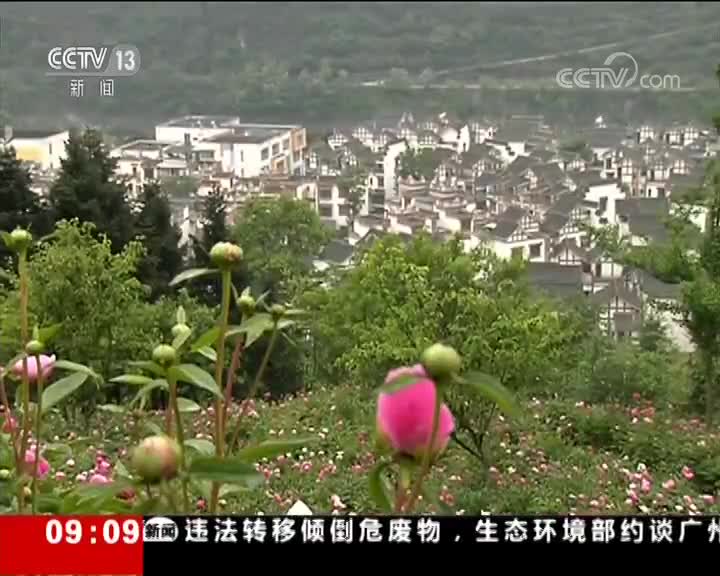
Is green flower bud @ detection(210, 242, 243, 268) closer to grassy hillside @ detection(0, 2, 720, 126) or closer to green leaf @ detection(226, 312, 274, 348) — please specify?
green leaf @ detection(226, 312, 274, 348)

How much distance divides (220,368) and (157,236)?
119 inches

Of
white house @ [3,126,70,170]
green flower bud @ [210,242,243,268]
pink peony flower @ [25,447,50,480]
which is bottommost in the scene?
pink peony flower @ [25,447,50,480]

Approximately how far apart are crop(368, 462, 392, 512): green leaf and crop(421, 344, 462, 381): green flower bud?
0.16ft

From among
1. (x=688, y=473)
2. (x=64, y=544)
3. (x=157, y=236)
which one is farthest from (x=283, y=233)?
(x=64, y=544)

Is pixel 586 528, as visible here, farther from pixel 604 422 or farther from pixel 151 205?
pixel 151 205

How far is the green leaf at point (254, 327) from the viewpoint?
36cm

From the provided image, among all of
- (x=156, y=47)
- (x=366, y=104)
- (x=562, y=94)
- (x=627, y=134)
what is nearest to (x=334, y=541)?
(x=156, y=47)

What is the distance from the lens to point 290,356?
327 cm

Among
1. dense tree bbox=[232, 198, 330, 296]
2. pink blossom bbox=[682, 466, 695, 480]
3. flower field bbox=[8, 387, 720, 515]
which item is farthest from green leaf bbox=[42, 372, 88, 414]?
dense tree bbox=[232, 198, 330, 296]

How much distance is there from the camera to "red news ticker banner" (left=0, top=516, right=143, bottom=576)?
0.32m

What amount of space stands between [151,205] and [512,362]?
1.21 metres

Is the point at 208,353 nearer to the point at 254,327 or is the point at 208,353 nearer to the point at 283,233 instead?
the point at 254,327

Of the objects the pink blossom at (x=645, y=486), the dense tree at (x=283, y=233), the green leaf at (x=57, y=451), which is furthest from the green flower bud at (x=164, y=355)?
the dense tree at (x=283, y=233)

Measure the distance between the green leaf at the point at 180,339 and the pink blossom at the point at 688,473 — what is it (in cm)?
228
